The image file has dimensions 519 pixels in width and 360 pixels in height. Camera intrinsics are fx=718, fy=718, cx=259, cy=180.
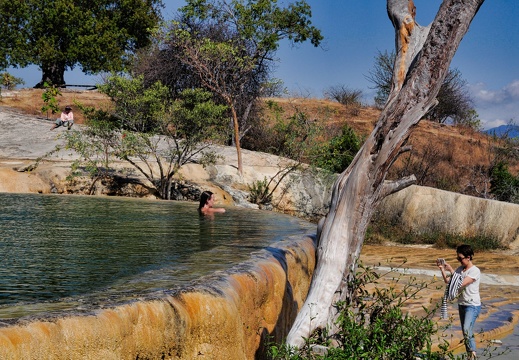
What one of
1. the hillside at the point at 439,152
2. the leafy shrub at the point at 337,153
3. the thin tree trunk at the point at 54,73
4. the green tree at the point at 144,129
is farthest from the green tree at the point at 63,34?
the green tree at the point at 144,129

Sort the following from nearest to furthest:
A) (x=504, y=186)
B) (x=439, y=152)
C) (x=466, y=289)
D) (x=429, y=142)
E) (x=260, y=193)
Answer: (x=466, y=289) < (x=260, y=193) < (x=504, y=186) < (x=439, y=152) < (x=429, y=142)

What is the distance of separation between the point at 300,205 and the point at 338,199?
45.0 ft

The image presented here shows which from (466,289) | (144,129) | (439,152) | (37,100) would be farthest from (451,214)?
(37,100)

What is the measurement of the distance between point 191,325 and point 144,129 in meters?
15.1

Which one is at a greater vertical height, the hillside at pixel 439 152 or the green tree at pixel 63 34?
the green tree at pixel 63 34

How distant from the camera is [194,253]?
7.68 metres

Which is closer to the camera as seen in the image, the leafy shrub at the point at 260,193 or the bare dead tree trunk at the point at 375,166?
the bare dead tree trunk at the point at 375,166

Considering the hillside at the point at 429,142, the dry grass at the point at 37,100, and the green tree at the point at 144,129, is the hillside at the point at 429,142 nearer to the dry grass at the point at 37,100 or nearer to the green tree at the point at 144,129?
the dry grass at the point at 37,100

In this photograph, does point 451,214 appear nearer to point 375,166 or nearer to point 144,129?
point 144,129

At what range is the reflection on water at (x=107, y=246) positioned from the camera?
5504 mm

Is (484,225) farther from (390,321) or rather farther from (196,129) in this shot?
(390,321)

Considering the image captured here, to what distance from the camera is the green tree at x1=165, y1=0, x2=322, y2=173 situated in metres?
22.8

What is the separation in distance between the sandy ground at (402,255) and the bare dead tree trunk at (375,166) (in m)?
0.50

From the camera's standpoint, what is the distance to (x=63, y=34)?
3897cm
